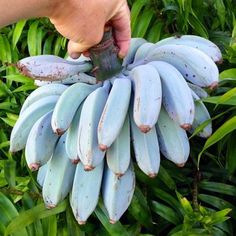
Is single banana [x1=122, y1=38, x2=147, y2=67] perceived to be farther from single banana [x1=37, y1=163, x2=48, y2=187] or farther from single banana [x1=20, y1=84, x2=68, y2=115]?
single banana [x1=37, y1=163, x2=48, y2=187]

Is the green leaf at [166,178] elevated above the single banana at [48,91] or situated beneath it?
situated beneath

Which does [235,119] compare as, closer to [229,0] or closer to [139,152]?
[139,152]

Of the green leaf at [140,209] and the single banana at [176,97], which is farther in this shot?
the green leaf at [140,209]

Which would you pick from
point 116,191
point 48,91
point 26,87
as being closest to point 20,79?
point 26,87

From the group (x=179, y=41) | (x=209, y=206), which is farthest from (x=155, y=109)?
(x=209, y=206)

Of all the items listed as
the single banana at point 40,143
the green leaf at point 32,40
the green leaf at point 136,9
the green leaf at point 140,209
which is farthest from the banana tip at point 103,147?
the green leaf at point 32,40

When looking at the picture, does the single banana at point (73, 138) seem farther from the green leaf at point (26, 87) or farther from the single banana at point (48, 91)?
the green leaf at point (26, 87)

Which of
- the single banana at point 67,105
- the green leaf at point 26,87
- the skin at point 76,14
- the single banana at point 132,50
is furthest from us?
the green leaf at point 26,87

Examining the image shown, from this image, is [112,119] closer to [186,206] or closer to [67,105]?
[67,105]
